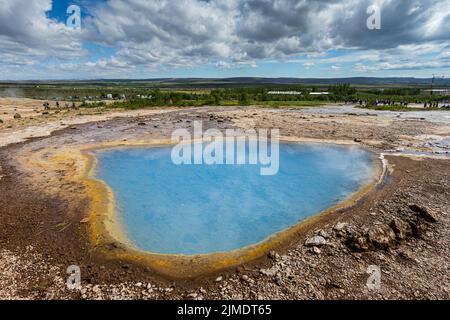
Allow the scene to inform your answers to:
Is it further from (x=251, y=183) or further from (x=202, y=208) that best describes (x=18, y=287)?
(x=251, y=183)

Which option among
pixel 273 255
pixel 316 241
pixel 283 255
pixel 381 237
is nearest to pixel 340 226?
pixel 381 237

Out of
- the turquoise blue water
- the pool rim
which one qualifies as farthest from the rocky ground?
the turquoise blue water

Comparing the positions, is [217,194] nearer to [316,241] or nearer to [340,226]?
[340,226]

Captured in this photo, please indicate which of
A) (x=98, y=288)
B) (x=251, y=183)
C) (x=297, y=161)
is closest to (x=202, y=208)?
(x=251, y=183)

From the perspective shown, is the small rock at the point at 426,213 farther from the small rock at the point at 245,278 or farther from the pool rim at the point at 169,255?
the small rock at the point at 245,278

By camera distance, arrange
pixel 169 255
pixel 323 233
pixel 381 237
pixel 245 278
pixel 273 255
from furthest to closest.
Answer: pixel 323 233
pixel 381 237
pixel 169 255
pixel 273 255
pixel 245 278

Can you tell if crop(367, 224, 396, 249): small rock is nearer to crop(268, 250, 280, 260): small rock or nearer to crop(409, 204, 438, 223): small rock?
crop(409, 204, 438, 223): small rock
